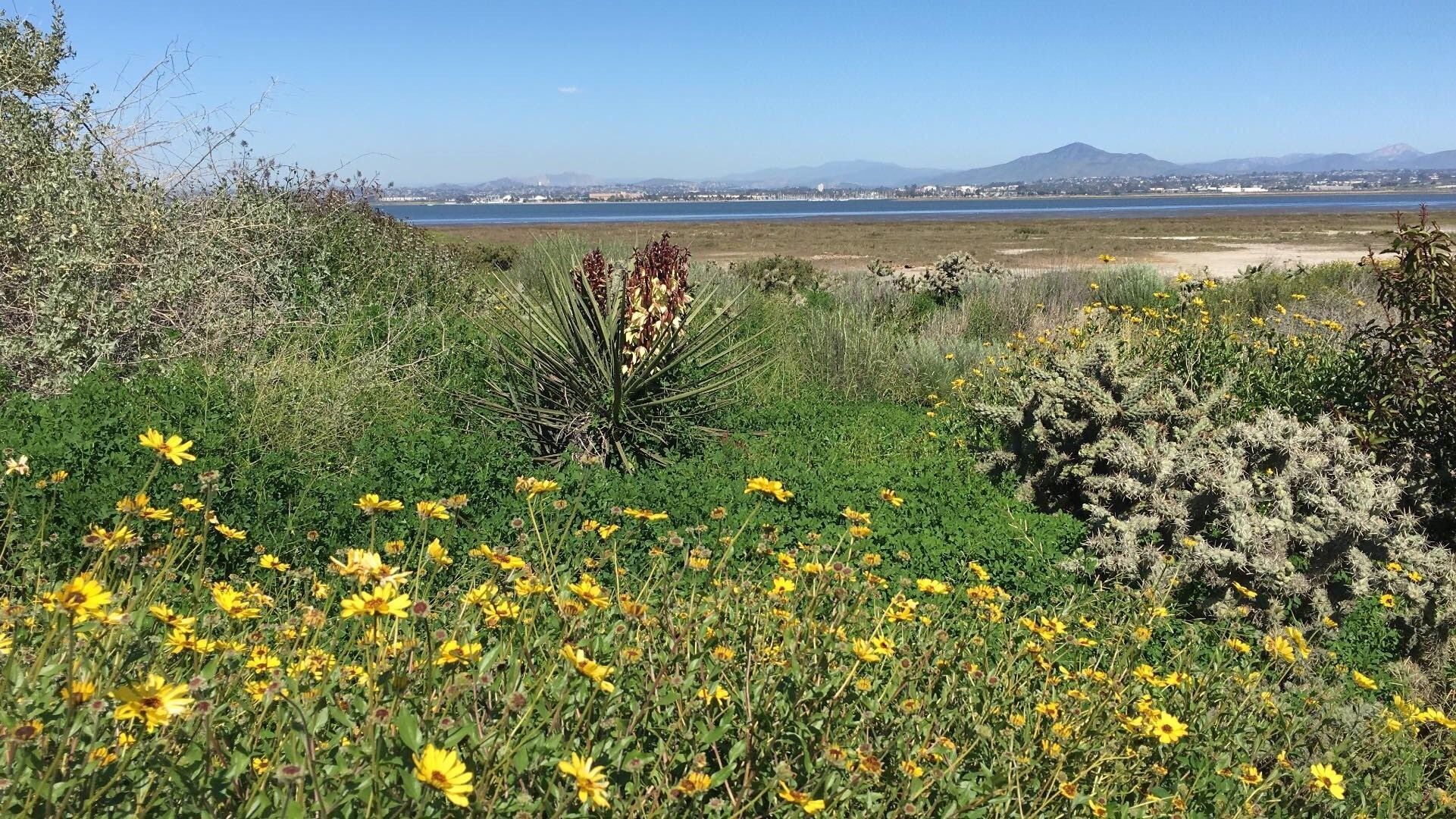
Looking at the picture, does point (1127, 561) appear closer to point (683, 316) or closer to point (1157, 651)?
point (1157, 651)

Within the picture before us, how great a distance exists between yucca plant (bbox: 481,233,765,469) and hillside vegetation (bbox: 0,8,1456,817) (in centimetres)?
4

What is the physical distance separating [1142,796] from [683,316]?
4.33 m

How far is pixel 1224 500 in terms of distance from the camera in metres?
4.71

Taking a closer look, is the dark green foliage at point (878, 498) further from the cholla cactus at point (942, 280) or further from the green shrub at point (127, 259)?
the cholla cactus at point (942, 280)

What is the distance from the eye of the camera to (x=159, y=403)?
5.12 meters

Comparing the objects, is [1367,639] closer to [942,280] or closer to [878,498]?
[878,498]

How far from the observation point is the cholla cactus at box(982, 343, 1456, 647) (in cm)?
436

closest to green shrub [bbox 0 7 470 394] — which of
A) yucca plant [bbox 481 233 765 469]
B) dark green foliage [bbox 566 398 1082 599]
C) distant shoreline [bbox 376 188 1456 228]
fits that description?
yucca plant [bbox 481 233 765 469]

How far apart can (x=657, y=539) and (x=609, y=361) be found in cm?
261

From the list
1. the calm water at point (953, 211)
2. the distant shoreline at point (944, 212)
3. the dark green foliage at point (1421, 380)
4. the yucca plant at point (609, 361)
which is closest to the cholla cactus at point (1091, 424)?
the dark green foliage at point (1421, 380)

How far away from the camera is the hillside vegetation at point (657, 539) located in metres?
1.72

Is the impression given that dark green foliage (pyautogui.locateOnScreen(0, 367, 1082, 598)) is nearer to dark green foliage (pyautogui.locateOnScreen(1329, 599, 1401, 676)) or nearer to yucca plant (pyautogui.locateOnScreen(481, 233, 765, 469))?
yucca plant (pyautogui.locateOnScreen(481, 233, 765, 469))

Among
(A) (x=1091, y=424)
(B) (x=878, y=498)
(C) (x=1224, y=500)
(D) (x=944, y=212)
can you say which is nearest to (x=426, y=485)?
(B) (x=878, y=498)

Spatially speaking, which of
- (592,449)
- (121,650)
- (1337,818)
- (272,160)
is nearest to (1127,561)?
(1337,818)
